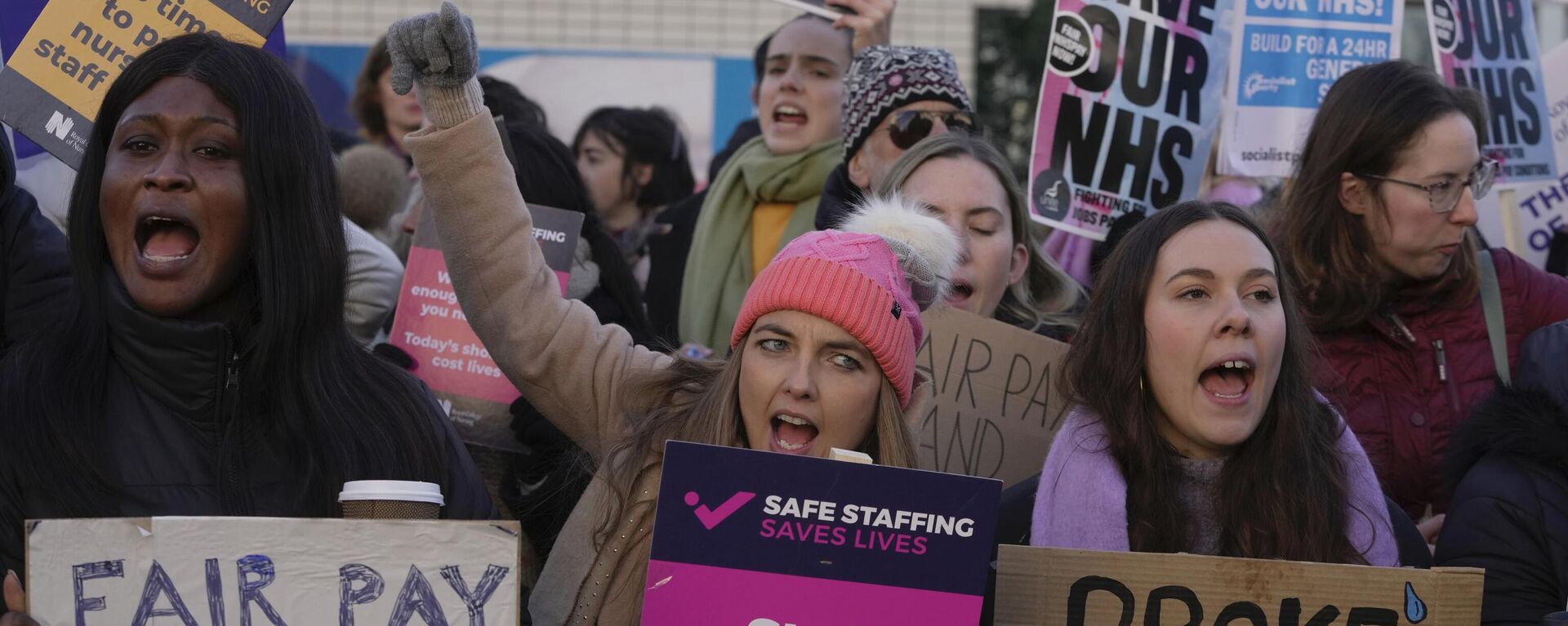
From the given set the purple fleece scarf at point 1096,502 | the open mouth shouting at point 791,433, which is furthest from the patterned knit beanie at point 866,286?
the purple fleece scarf at point 1096,502

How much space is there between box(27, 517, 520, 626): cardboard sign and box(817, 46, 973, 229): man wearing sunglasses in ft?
8.02

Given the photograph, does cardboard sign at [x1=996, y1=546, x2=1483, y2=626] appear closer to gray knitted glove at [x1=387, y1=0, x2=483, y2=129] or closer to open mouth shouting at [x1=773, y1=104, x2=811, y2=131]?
gray knitted glove at [x1=387, y1=0, x2=483, y2=129]

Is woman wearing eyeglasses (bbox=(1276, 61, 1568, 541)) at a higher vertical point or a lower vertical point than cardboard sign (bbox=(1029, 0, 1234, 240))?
lower

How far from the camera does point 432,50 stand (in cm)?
314

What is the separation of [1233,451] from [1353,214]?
111cm

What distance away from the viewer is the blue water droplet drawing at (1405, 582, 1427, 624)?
2.96 metres

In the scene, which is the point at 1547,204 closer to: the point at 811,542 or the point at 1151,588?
the point at 1151,588

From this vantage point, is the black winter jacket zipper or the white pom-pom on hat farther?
the white pom-pom on hat


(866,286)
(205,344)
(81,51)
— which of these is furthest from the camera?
(81,51)

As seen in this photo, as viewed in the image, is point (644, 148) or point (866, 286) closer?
point (866, 286)

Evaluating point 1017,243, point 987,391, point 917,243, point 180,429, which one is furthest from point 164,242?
point 1017,243

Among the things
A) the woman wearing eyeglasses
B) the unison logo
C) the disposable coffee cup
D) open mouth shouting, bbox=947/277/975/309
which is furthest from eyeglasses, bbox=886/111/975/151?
the disposable coffee cup

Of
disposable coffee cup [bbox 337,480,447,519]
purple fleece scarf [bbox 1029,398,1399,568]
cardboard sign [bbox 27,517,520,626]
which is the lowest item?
cardboard sign [bbox 27,517,520,626]

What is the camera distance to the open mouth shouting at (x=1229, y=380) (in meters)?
3.44
